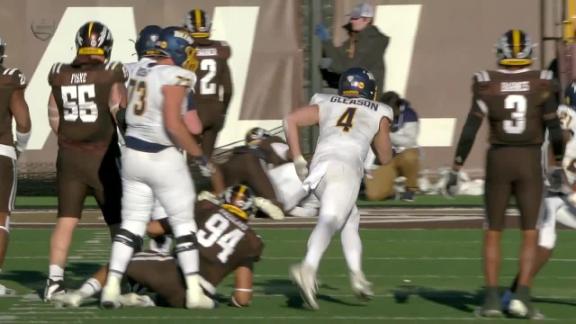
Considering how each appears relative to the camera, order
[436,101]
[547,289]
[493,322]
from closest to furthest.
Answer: [493,322] < [547,289] < [436,101]

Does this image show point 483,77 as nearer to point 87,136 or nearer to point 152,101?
point 152,101

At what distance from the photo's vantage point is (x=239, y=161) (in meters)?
15.3

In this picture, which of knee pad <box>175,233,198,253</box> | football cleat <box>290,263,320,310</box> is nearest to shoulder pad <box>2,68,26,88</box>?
knee pad <box>175,233,198,253</box>

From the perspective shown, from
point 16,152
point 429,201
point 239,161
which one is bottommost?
point 429,201

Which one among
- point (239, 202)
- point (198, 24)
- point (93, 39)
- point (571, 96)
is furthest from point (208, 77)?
point (239, 202)

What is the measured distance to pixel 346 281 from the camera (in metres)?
11.5

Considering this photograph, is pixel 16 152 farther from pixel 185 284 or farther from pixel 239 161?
pixel 239 161

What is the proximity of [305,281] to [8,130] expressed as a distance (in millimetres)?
2350

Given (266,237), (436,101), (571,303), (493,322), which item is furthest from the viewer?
(436,101)

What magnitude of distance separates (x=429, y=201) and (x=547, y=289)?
23.0 ft

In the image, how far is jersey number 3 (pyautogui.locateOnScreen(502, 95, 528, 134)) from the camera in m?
9.53

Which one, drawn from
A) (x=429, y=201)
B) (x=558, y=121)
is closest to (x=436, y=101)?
(x=429, y=201)

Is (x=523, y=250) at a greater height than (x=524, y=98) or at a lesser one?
lesser

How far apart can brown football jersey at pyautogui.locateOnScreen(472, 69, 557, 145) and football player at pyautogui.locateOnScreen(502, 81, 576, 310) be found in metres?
0.47
